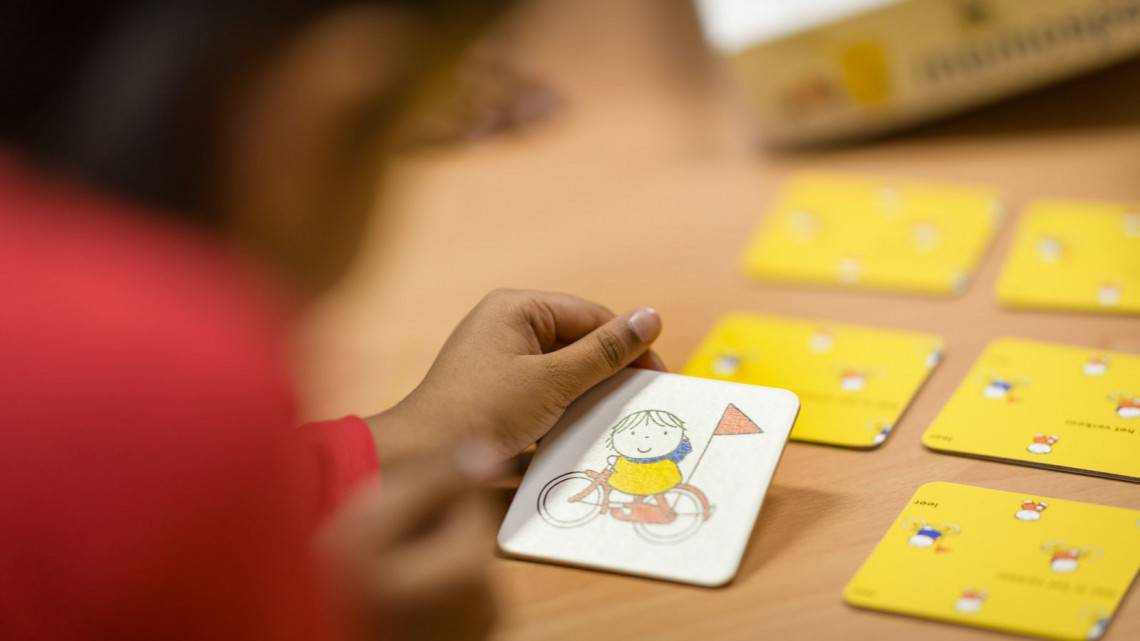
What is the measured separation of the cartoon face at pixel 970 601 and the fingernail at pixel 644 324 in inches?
10.7

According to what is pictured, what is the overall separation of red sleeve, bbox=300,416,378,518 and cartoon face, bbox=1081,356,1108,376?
49 cm

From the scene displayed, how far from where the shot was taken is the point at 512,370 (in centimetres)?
80

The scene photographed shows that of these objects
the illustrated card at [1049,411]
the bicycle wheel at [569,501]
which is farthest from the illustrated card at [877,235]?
the bicycle wheel at [569,501]

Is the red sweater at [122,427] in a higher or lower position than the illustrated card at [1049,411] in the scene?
higher

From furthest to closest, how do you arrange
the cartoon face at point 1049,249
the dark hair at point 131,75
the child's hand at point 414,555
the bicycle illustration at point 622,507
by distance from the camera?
Answer: the cartoon face at point 1049,249, the bicycle illustration at point 622,507, the child's hand at point 414,555, the dark hair at point 131,75

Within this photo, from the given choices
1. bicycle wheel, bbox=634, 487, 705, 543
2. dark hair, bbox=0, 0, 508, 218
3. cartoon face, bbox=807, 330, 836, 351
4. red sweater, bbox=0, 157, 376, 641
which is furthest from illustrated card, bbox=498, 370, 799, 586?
dark hair, bbox=0, 0, 508, 218

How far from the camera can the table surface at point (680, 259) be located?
2.33 ft

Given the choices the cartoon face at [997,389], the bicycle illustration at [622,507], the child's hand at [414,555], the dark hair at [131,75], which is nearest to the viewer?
the dark hair at [131,75]

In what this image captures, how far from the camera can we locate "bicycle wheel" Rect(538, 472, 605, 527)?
2.50 ft

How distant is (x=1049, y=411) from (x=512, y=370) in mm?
356

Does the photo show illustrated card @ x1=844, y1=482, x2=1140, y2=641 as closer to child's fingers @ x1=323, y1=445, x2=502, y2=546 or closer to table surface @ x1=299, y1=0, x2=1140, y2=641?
table surface @ x1=299, y1=0, x2=1140, y2=641

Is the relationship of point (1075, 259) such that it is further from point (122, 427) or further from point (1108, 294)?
point (122, 427)

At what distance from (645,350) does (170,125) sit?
1.42 ft

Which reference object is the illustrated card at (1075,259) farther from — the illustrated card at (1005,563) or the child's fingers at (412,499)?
the child's fingers at (412,499)
